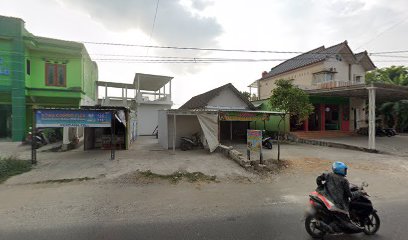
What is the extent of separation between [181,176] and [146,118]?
1767 cm

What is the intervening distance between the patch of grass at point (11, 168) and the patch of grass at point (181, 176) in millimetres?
4340

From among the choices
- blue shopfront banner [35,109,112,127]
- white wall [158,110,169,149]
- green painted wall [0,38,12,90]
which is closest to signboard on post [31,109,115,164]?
blue shopfront banner [35,109,112,127]

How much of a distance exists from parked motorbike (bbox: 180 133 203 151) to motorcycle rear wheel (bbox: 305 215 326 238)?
409 inches

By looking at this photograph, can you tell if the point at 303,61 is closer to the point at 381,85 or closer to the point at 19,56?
the point at 381,85

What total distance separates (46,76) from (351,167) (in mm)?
20617

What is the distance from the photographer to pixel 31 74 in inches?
703

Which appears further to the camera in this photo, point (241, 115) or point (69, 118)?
point (241, 115)

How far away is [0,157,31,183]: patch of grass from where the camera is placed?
8072 mm

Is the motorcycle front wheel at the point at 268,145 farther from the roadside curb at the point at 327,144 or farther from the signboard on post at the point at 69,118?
the signboard on post at the point at 69,118

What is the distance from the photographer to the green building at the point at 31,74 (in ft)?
54.6

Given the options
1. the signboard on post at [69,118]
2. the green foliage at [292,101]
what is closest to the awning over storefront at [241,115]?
the green foliage at [292,101]

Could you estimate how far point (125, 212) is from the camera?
517 centimetres

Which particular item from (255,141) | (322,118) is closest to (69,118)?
(255,141)

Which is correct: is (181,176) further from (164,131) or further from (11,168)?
(164,131)
